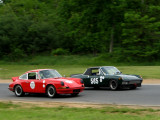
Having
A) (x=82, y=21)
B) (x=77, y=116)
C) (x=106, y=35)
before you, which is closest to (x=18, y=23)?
(x=82, y=21)

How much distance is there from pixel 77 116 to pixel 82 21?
38.7 metres

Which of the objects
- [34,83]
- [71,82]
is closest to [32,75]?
[34,83]

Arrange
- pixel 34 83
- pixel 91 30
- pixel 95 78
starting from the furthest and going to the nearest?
pixel 91 30 < pixel 95 78 < pixel 34 83

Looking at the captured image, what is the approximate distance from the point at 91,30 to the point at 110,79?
1215 inches

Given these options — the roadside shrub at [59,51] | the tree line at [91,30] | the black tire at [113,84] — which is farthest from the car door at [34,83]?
the roadside shrub at [59,51]

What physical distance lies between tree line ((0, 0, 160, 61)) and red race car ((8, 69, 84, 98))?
27.9 meters

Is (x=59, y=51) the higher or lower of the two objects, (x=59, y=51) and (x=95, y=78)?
the higher

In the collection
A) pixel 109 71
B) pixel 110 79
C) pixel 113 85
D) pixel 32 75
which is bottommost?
pixel 113 85

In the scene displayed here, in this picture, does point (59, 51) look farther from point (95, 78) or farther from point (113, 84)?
point (113, 84)

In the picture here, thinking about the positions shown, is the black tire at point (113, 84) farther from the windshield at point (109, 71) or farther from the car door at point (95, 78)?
the windshield at point (109, 71)

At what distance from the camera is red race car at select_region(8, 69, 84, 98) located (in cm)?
1362

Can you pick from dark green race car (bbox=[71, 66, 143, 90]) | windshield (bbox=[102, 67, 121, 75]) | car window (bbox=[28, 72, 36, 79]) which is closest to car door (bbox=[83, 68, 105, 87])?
dark green race car (bbox=[71, 66, 143, 90])

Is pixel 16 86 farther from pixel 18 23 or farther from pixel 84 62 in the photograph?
pixel 18 23

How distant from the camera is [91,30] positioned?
46.4 meters
